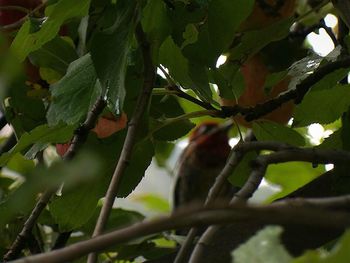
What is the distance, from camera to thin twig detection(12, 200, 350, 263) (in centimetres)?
34

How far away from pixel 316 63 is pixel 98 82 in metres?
0.25

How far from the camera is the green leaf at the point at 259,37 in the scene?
2.77ft

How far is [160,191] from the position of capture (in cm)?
231

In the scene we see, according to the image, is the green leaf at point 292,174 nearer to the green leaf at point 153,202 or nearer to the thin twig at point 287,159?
the green leaf at point 153,202

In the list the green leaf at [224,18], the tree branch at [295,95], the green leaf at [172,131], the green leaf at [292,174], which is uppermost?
the green leaf at [224,18]

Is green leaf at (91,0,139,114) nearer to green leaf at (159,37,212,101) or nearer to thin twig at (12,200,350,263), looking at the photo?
green leaf at (159,37,212,101)

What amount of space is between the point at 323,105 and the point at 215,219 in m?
0.41

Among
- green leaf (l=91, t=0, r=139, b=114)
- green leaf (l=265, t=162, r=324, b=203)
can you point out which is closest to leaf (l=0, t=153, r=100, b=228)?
green leaf (l=91, t=0, r=139, b=114)

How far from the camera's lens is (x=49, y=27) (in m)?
0.72

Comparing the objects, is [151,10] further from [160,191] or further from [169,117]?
[160,191]

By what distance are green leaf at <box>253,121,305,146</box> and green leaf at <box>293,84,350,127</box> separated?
0.07m

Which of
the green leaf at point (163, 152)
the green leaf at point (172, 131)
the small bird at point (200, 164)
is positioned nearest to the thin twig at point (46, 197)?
the green leaf at point (172, 131)

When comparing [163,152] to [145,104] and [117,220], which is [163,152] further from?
[145,104]

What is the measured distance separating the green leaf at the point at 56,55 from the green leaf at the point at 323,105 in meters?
0.27
